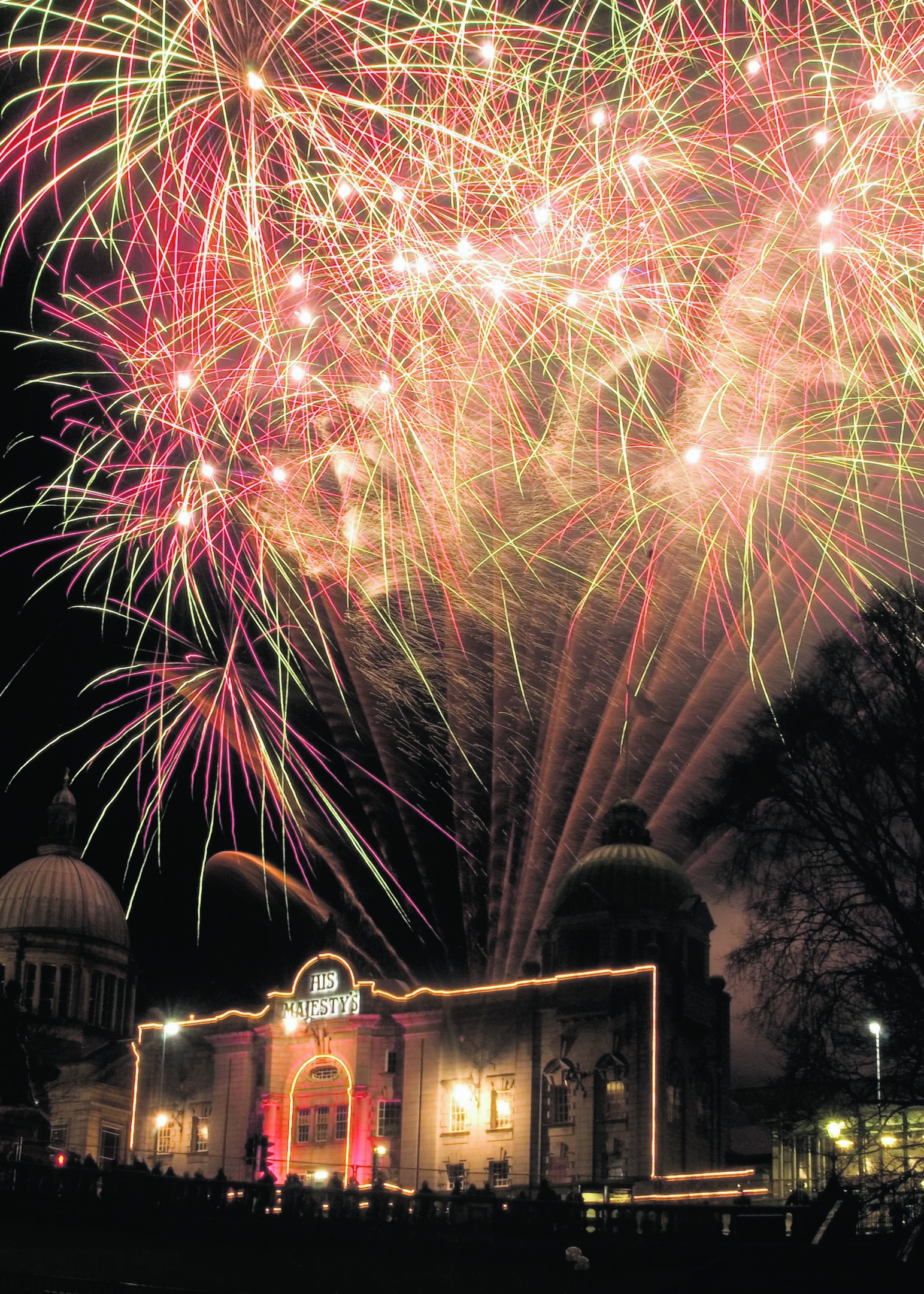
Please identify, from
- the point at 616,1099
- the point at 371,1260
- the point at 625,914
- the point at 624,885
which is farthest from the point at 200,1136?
the point at 371,1260

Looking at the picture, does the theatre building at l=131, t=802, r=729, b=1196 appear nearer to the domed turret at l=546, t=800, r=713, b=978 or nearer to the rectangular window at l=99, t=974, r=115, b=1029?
the domed turret at l=546, t=800, r=713, b=978

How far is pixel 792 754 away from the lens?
30.0 meters

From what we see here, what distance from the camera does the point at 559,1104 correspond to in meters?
63.0

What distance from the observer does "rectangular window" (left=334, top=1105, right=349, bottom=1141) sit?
67688mm

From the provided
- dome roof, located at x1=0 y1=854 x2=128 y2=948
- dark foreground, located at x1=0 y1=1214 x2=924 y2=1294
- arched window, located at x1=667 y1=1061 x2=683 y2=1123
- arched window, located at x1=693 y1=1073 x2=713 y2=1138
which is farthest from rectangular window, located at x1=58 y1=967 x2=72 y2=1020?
dark foreground, located at x1=0 y1=1214 x2=924 y2=1294

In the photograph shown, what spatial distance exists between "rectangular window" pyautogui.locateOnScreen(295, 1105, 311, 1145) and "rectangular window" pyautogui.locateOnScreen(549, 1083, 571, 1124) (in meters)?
11.5

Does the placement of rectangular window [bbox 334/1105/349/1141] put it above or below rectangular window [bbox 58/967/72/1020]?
below

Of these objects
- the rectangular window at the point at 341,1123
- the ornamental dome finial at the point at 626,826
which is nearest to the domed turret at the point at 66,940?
the rectangular window at the point at 341,1123

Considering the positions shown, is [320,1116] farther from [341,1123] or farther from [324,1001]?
[324,1001]

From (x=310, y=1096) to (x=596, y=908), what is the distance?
46.3 feet

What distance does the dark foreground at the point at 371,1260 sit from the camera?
A: 87.4 feet

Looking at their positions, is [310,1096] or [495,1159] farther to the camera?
[310,1096]

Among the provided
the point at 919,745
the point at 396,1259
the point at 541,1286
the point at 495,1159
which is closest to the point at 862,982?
the point at 919,745

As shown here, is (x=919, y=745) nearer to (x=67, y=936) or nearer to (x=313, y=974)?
(x=313, y=974)
